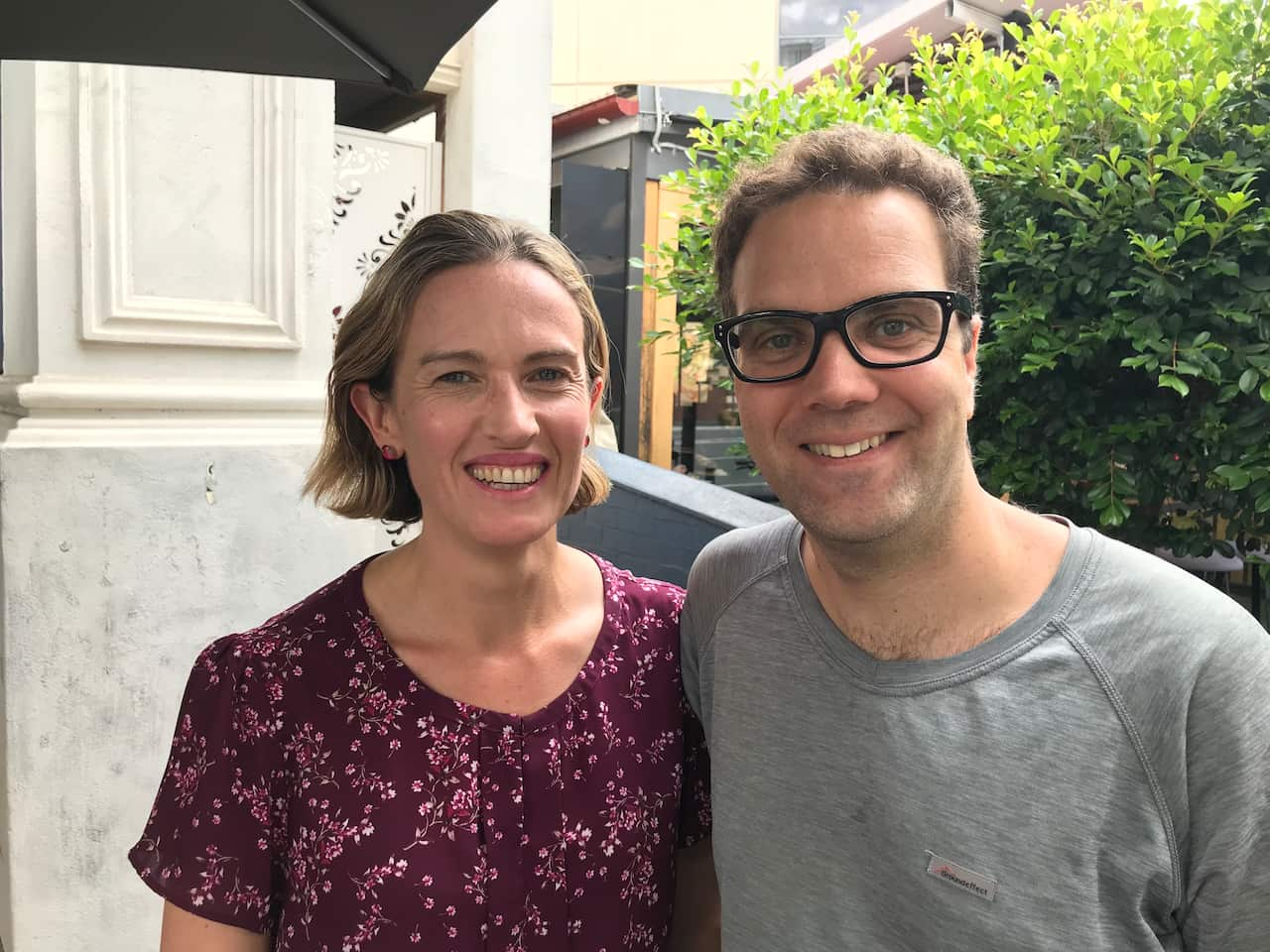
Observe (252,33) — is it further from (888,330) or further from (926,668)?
(926,668)

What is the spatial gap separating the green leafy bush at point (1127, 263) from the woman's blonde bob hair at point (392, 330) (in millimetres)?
2020

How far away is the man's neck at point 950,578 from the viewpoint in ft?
4.82

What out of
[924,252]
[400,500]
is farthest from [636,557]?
[924,252]

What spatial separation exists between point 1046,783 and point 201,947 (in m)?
1.40

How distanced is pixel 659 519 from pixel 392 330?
1.76 meters

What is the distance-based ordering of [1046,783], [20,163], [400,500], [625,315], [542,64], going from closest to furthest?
[1046,783] < [400,500] < [20,163] < [542,64] < [625,315]

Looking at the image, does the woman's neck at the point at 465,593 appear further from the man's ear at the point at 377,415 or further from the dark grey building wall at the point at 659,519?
the dark grey building wall at the point at 659,519

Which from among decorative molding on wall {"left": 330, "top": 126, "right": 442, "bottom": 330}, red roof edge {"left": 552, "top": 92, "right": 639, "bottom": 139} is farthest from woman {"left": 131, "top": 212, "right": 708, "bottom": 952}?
red roof edge {"left": 552, "top": 92, "right": 639, "bottom": 139}

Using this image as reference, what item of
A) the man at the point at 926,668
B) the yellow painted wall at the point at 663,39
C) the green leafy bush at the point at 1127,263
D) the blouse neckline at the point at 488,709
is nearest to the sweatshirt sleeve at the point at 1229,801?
the man at the point at 926,668

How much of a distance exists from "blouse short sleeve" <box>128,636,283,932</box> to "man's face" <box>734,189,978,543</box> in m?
1.01

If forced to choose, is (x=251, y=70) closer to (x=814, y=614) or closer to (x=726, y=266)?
(x=726, y=266)

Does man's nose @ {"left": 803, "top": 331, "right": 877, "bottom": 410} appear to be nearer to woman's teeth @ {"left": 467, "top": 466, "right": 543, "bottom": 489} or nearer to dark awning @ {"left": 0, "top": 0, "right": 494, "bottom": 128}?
woman's teeth @ {"left": 467, "top": 466, "right": 543, "bottom": 489}

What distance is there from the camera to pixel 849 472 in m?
1.50

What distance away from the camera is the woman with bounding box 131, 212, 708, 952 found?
1662mm
